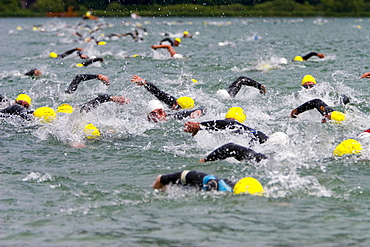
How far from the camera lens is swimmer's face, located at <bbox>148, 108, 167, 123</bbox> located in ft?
36.2

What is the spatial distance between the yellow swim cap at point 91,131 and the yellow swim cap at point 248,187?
161 inches

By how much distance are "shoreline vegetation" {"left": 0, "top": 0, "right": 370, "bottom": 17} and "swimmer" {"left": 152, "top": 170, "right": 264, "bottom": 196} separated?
62.0 meters

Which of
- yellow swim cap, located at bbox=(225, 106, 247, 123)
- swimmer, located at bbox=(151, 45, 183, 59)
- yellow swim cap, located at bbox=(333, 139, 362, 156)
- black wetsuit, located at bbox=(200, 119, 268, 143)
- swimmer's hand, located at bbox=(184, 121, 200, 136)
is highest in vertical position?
swimmer, located at bbox=(151, 45, 183, 59)

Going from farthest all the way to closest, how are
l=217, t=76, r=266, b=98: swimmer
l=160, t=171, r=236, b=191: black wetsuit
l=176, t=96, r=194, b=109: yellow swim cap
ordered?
1. l=217, t=76, r=266, b=98: swimmer
2. l=176, t=96, r=194, b=109: yellow swim cap
3. l=160, t=171, r=236, b=191: black wetsuit

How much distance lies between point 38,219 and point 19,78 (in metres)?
12.3

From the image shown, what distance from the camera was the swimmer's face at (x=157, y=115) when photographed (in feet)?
36.2

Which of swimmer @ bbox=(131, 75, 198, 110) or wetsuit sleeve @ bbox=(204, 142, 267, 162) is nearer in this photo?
wetsuit sleeve @ bbox=(204, 142, 267, 162)

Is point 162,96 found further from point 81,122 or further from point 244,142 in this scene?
point 244,142

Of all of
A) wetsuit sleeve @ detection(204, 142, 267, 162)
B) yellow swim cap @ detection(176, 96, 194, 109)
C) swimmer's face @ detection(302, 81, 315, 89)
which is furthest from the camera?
swimmer's face @ detection(302, 81, 315, 89)

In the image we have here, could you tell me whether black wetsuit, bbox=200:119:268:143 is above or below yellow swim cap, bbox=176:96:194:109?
below

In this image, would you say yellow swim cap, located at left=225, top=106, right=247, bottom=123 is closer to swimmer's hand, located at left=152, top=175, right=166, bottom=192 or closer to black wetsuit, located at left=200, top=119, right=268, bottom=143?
black wetsuit, located at left=200, top=119, right=268, bottom=143

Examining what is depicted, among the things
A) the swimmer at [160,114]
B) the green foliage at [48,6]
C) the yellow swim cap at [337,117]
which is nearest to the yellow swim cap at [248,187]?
the swimmer at [160,114]

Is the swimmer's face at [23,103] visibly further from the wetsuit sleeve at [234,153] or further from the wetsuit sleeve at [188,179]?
the wetsuit sleeve at [188,179]

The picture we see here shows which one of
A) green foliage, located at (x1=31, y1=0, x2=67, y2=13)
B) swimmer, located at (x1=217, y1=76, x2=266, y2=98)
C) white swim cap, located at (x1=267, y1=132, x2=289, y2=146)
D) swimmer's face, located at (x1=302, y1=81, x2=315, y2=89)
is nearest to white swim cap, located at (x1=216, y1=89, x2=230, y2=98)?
swimmer, located at (x1=217, y1=76, x2=266, y2=98)
